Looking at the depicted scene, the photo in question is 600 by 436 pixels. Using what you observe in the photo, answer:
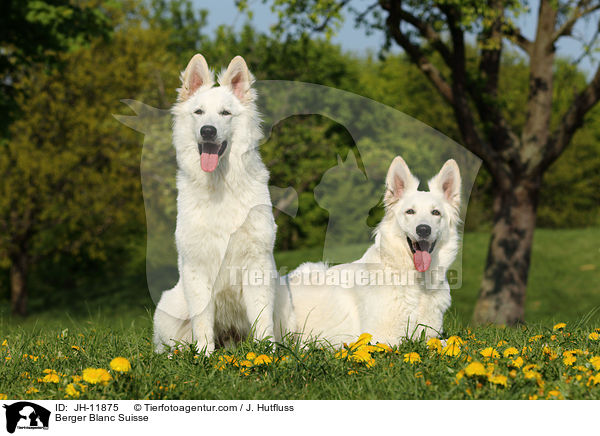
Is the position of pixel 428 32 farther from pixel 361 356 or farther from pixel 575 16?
pixel 361 356

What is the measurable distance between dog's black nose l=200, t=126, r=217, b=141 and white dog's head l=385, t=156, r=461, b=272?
56.7 inches

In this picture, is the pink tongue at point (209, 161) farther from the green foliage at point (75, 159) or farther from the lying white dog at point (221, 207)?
the green foliage at point (75, 159)

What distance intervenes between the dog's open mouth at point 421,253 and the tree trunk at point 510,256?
6.96m

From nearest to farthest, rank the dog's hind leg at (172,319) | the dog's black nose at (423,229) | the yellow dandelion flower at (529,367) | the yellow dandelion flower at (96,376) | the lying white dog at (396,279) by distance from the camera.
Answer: the yellow dandelion flower at (96,376) < the yellow dandelion flower at (529,367) < the dog's black nose at (423,229) < the lying white dog at (396,279) < the dog's hind leg at (172,319)

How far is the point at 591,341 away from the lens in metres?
5.00

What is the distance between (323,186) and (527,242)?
755 cm

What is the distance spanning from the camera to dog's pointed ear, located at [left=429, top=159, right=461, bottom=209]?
4.66 meters

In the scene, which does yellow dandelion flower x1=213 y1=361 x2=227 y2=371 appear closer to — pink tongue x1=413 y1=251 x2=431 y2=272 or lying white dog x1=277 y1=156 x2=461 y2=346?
lying white dog x1=277 y1=156 x2=461 y2=346

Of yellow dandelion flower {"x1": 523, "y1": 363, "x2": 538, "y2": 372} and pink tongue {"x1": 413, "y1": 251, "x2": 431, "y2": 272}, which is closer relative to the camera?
yellow dandelion flower {"x1": 523, "y1": 363, "x2": 538, "y2": 372}

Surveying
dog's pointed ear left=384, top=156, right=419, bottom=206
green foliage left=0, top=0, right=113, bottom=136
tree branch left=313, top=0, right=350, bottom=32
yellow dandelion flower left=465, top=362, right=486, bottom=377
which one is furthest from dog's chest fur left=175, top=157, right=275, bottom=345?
green foliage left=0, top=0, right=113, bottom=136

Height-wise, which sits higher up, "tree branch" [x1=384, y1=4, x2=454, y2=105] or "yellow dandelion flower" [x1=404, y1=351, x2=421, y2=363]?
"tree branch" [x1=384, y1=4, x2=454, y2=105]

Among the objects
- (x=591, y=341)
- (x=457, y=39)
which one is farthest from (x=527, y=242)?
(x=591, y=341)

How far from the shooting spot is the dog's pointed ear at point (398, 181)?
4645 mm

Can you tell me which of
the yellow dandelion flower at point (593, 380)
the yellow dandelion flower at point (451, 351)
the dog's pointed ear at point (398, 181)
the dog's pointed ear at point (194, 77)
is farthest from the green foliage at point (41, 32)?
the yellow dandelion flower at point (593, 380)
